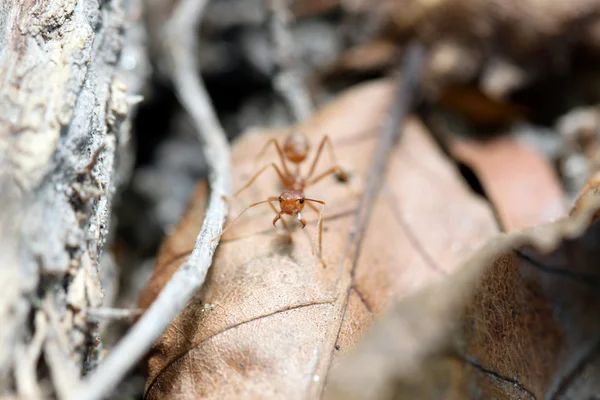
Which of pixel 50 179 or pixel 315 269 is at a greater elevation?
pixel 50 179

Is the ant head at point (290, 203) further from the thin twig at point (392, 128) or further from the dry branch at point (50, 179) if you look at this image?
the dry branch at point (50, 179)

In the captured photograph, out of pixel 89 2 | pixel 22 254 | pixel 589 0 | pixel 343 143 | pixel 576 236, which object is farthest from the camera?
pixel 589 0

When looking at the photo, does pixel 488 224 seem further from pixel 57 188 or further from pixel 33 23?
pixel 33 23

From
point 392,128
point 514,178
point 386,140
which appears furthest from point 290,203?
point 514,178

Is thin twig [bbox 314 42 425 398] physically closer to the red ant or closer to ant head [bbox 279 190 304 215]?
the red ant

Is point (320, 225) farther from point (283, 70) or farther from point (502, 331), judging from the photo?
point (283, 70)

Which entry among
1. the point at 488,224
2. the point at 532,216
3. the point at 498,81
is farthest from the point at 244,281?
the point at 498,81
